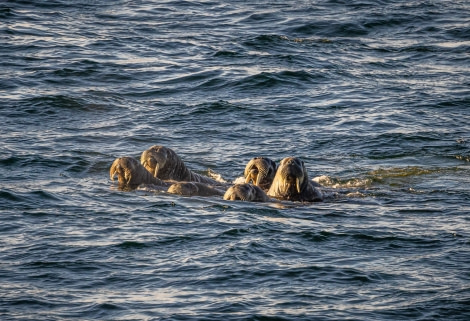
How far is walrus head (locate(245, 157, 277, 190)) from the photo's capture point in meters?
14.4

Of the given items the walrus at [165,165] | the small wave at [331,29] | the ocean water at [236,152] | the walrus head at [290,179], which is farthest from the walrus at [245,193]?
the small wave at [331,29]

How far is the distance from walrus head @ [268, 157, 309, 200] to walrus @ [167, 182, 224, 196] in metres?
0.90

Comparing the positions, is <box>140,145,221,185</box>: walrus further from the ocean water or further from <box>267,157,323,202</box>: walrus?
<box>267,157,323,202</box>: walrus

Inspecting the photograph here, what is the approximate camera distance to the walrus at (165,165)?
14.4 metres

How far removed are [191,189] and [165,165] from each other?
3.94 feet

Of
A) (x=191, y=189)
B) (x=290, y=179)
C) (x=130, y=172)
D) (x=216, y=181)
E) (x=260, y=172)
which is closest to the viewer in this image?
(x=290, y=179)

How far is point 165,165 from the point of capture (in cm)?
1444

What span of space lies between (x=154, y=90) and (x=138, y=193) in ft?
25.4

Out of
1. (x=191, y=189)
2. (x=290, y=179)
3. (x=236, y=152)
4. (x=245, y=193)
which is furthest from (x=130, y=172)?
(x=236, y=152)

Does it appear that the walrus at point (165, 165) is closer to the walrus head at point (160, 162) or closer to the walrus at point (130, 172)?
the walrus head at point (160, 162)

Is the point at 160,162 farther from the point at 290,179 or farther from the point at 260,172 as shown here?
the point at 290,179

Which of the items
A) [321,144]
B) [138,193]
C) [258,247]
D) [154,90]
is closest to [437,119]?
[321,144]

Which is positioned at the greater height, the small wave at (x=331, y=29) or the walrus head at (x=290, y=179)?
the small wave at (x=331, y=29)

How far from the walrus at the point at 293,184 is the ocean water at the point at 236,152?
0.89 feet
